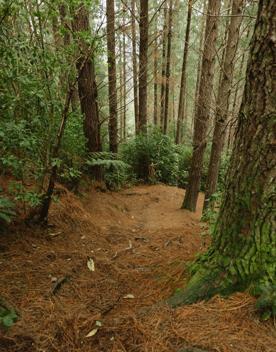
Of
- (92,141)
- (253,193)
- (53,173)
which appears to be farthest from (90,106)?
(253,193)

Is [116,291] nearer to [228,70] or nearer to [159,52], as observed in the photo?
[228,70]

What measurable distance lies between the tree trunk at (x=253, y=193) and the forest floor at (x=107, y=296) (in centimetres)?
17

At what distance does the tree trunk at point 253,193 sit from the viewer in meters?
1.99

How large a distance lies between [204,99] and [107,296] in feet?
16.8

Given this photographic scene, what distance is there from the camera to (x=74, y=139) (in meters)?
5.43

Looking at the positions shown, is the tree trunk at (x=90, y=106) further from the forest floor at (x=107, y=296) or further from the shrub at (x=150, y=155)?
the shrub at (x=150, y=155)

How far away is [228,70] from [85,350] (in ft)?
18.5

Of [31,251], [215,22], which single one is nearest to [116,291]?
[31,251]

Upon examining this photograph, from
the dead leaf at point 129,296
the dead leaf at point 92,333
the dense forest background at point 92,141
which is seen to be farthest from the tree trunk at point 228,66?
the dead leaf at point 92,333

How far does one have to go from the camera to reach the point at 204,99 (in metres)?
6.36

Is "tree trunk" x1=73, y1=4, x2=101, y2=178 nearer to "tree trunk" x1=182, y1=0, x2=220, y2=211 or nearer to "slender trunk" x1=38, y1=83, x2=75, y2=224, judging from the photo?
"tree trunk" x1=182, y1=0, x2=220, y2=211

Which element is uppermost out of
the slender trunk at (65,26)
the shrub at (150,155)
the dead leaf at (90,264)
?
the slender trunk at (65,26)

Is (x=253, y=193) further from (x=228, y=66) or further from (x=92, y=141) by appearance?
(x=92, y=141)

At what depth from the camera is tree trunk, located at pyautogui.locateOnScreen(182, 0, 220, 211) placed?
6160mm
